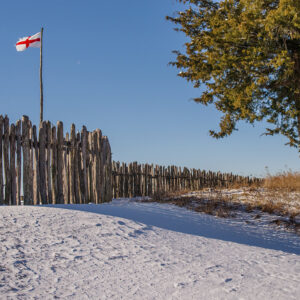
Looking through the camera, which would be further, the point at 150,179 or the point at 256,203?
the point at 150,179

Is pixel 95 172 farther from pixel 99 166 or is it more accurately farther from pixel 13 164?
pixel 13 164

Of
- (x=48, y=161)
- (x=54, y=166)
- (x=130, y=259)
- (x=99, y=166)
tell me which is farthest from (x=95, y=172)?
(x=130, y=259)

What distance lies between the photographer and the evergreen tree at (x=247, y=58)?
902 centimetres

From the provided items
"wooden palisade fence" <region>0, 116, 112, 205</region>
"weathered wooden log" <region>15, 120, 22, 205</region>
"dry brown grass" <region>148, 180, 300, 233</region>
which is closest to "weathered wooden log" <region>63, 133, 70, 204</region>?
"wooden palisade fence" <region>0, 116, 112, 205</region>

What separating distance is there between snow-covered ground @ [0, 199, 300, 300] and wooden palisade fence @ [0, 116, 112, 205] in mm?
2101

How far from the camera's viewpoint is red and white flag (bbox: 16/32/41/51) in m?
12.6

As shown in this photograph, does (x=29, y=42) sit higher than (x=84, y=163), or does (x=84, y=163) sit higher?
(x=29, y=42)

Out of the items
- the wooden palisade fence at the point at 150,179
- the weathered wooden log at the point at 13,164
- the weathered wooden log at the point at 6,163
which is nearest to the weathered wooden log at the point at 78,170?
the weathered wooden log at the point at 13,164

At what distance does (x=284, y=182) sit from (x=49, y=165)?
27.1ft

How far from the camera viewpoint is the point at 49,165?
7535 millimetres

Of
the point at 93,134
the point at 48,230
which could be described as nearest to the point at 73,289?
the point at 48,230

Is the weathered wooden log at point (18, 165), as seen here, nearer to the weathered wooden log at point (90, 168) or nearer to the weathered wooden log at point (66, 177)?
the weathered wooden log at point (66, 177)

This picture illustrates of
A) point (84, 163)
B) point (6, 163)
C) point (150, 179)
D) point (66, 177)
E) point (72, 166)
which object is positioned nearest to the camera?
point (6, 163)

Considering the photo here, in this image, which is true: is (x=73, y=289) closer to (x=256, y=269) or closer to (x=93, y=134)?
(x=256, y=269)
